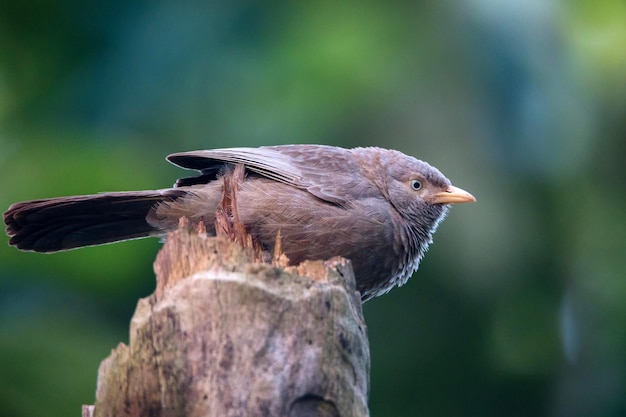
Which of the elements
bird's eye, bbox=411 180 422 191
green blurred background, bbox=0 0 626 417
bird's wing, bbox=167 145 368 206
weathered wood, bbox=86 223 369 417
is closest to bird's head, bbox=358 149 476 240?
bird's eye, bbox=411 180 422 191

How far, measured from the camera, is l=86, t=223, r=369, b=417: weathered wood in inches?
122

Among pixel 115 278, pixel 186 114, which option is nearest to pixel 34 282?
pixel 115 278

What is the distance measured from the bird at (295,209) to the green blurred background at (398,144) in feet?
4.70

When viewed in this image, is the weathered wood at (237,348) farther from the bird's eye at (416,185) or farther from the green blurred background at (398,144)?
the green blurred background at (398,144)

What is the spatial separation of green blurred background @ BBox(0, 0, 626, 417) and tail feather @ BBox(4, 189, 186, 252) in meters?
1.52

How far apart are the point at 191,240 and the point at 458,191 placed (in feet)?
9.45

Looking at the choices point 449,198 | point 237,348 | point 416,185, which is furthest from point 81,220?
point 237,348

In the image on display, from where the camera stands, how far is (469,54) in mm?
7652

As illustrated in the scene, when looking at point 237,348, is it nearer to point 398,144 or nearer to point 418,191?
point 418,191

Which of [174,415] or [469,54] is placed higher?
[469,54]

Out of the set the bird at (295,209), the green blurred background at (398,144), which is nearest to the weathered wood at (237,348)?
the bird at (295,209)

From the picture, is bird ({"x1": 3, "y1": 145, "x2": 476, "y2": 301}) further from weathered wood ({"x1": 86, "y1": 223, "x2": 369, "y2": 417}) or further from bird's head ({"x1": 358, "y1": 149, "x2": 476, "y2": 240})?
weathered wood ({"x1": 86, "y1": 223, "x2": 369, "y2": 417})

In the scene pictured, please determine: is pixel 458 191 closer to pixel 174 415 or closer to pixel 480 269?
pixel 480 269

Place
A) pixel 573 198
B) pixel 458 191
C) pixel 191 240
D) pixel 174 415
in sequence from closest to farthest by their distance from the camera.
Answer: pixel 174 415, pixel 191 240, pixel 458 191, pixel 573 198
